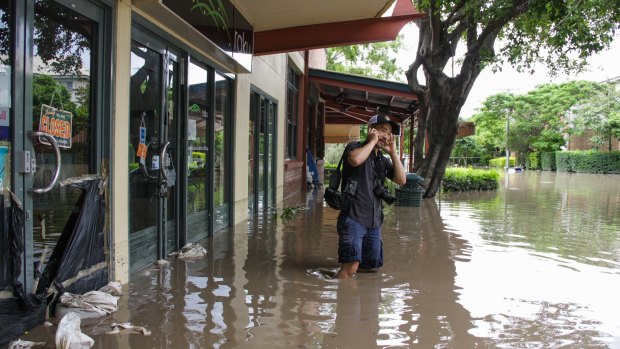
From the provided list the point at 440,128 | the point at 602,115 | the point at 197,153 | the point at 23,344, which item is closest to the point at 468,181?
the point at 440,128

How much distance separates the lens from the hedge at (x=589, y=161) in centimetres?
4108

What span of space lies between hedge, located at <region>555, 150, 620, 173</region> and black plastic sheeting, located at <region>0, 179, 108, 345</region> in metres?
43.7

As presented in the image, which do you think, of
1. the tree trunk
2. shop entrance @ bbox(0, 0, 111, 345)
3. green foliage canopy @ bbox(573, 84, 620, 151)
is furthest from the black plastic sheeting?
green foliage canopy @ bbox(573, 84, 620, 151)

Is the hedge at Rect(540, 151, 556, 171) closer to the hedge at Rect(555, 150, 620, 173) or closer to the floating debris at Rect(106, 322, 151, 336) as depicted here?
the hedge at Rect(555, 150, 620, 173)

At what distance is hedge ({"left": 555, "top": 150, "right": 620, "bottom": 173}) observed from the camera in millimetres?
41081

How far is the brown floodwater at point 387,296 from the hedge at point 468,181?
33.6 feet

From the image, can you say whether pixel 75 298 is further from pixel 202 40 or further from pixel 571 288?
pixel 571 288

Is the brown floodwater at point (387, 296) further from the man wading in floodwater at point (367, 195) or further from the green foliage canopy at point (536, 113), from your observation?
the green foliage canopy at point (536, 113)

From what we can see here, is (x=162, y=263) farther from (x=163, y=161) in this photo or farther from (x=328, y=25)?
(x=328, y=25)

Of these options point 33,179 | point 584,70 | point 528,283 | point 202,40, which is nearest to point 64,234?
point 33,179

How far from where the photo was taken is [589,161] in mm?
43094

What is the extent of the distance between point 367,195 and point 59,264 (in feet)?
9.16

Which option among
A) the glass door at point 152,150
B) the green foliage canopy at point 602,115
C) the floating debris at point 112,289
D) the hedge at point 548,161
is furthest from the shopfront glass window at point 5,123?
the hedge at point 548,161

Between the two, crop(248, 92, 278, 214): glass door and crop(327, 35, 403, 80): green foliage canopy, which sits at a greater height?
crop(327, 35, 403, 80): green foliage canopy
